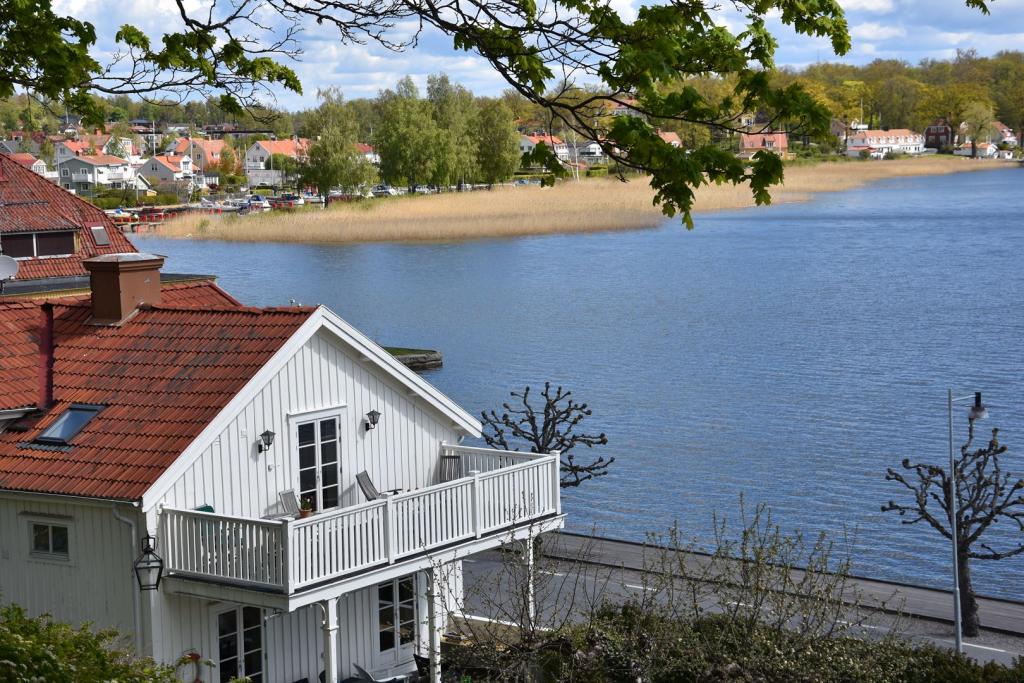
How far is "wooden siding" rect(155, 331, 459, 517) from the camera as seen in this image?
17.2 metres

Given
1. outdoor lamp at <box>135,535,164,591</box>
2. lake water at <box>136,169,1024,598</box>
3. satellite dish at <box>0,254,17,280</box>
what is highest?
satellite dish at <box>0,254,17,280</box>

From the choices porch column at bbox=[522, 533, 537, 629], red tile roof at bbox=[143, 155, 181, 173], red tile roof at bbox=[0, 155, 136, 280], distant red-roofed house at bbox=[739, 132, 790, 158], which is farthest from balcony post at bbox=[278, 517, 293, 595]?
red tile roof at bbox=[143, 155, 181, 173]

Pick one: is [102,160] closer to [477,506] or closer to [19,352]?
[19,352]

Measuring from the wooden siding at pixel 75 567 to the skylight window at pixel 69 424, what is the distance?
89cm

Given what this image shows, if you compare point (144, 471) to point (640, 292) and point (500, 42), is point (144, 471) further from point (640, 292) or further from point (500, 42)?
point (640, 292)

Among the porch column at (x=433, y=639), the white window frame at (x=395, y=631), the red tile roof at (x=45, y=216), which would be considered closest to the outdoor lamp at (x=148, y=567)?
the porch column at (x=433, y=639)

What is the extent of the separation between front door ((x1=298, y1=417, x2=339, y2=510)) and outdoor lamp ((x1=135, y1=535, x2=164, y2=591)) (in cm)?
240

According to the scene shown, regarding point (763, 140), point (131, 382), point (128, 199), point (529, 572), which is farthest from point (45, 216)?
→ point (128, 199)

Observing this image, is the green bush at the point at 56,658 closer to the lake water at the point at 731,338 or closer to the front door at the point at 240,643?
the front door at the point at 240,643

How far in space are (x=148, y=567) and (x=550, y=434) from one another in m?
13.6

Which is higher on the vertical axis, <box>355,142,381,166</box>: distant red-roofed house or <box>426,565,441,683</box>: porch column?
<box>355,142,381,166</box>: distant red-roofed house

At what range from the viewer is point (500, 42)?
9.78m

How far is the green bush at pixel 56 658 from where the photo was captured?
966 cm

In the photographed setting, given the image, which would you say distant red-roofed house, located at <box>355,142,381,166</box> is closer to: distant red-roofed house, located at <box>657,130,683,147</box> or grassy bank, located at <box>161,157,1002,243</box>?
grassy bank, located at <box>161,157,1002,243</box>
